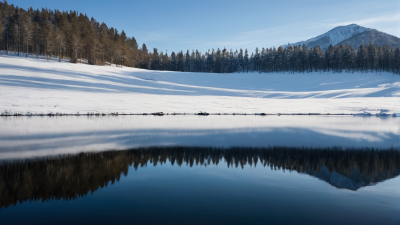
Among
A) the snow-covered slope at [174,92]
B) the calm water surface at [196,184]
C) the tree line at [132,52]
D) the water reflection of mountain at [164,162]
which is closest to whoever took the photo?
the calm water surface at [196,184]

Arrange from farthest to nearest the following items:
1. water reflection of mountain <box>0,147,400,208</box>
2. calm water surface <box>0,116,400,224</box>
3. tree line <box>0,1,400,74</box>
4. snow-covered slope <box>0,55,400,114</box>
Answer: tree line <box>0,1,400,74</box>, snow-covered slope <box>0,55,400,114</box>, water reflection of mountain <box>0,147,400,208</box>, calm water surface <box>0,116,400,224</box>

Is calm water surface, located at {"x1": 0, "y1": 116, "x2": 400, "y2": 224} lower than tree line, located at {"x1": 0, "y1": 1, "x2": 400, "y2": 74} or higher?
lower

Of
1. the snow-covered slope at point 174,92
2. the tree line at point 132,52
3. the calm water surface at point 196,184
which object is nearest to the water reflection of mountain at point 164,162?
the calm water surface at point 196,184

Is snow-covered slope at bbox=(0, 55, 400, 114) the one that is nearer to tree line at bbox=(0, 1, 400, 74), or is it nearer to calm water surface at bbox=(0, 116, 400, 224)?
tree line at bbox=(0, 1, 400, 74)

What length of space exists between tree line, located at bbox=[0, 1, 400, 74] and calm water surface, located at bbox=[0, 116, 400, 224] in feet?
245

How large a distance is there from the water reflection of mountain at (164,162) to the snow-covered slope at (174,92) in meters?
28.1

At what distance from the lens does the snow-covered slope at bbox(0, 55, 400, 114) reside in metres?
38.9

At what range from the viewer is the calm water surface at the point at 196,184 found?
5.26 metres

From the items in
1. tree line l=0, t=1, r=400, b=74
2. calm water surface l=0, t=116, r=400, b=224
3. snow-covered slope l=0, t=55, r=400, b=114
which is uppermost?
tree line l=0, t=1, r=400, b=74

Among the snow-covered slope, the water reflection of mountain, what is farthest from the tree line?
the water reflection of mountain

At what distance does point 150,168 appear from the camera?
9.23 m

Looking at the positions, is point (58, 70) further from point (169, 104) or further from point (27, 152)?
point (27, 152)

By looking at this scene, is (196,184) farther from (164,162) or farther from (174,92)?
(174,92)

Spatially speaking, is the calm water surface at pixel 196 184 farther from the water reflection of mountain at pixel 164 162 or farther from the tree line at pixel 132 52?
the tree line at pixel 132 52
